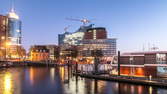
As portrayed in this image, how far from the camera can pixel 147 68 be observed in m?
53.0

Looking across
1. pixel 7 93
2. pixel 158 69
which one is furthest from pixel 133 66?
pixel 7 93

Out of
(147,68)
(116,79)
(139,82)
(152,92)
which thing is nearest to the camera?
(152,92)

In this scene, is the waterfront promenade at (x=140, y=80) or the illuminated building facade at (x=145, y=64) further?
the illuminated building facade at (x=145, y=64)

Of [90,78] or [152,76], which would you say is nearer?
[152,76]

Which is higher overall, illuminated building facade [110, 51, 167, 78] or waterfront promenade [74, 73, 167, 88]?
illuminated building facade [110, 51, 167, 78]

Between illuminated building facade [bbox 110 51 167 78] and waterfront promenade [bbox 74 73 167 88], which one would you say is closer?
waterfront promenade [bbox 74 73 167 88]

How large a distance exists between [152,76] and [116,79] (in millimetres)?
9931

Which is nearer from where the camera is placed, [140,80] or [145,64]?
[140,80]

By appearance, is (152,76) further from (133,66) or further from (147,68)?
(133,66)

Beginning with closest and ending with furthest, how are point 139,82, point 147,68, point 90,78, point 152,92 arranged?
point 152,92, point 139,82, point 147,68, point 90,78

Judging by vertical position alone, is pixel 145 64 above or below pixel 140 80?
above

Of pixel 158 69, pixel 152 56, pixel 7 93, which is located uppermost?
pixel 152 56

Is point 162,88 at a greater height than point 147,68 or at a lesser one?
lesser

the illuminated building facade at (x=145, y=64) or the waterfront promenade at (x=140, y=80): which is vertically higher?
the illuminated building facade at (x=145, y=64)
